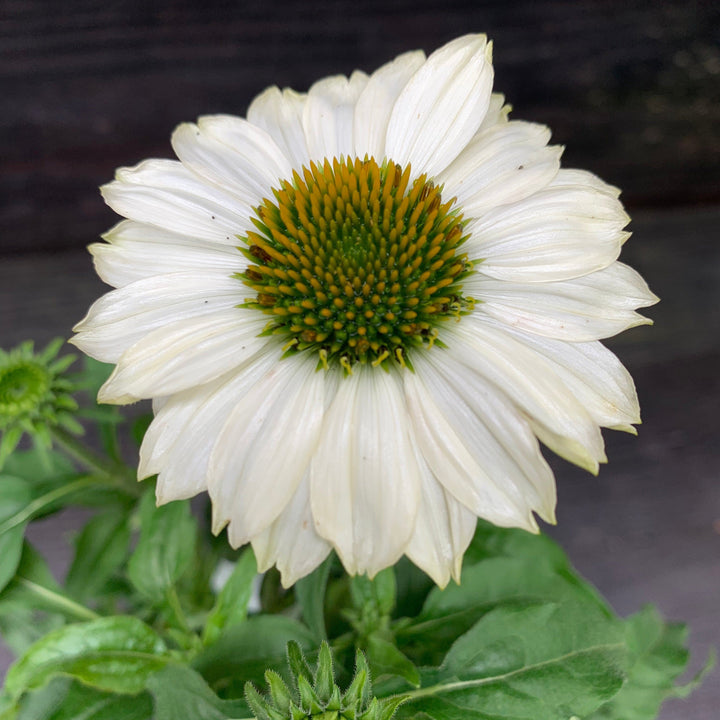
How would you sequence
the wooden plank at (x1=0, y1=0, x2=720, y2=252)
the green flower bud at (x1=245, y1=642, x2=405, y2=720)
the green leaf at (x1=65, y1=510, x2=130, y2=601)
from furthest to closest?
the wooden plank at (x1=0, y1=0, x2=720, y2=252)
the green leaf at (x1=65, y1=510, x2=130, y2=601)
the green flower bud at (x1=245, y1=642, x2=405, y2=720)

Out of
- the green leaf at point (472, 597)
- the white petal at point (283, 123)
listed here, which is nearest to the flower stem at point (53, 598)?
the green leaf at point (472, 597)

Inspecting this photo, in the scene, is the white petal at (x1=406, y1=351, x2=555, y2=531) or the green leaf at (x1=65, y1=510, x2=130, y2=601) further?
the green leaf at (x1=65, y1=510, x2=130, y2=601)

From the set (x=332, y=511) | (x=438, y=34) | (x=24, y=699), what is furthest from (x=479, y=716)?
(x=438, y=34)

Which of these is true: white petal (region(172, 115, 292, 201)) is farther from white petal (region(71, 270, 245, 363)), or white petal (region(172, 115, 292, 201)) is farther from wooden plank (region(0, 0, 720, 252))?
wooden plank (region(0, 0, 720, 252))

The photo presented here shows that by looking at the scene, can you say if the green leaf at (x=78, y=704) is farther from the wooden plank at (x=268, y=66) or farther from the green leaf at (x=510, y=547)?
the wooden plank at (x=268, y=66)

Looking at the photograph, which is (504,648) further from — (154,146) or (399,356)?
(154,146)

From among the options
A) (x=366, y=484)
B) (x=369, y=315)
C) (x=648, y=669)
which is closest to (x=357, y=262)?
(x=369, y=315)

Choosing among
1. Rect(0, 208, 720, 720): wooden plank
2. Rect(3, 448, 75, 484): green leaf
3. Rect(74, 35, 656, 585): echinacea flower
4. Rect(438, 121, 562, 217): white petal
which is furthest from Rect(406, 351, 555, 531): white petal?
Rect(0, 208, 720, 720): wooden plank

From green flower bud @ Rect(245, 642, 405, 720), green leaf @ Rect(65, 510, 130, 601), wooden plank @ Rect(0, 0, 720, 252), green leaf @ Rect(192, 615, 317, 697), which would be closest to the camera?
green flower bud @ Rect(245, 642, 405, 720)
